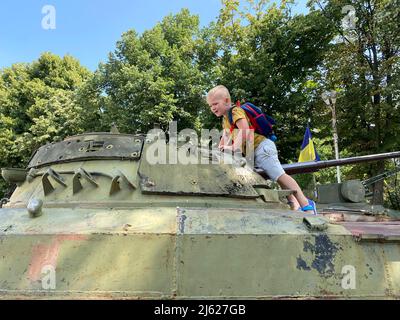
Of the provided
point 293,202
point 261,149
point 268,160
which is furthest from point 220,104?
point 293,202

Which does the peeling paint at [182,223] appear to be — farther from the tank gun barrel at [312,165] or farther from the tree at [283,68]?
the tree at [283,68]

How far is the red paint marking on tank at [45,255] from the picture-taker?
2992mm

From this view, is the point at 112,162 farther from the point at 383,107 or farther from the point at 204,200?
the point at 383,107

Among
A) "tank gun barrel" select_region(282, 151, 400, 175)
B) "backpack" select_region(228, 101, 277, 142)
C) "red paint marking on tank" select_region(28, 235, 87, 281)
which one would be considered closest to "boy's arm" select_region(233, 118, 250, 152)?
"backpack" select_region(228, 101, 277, 142)

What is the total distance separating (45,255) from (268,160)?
9.65 ft

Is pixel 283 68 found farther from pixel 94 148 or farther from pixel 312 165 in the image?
pixel 94 148

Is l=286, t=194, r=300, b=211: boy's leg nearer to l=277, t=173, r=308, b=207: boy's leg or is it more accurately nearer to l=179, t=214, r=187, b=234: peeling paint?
l=277, t=173, r=308, b=207: boy's leg

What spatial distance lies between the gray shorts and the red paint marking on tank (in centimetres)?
268

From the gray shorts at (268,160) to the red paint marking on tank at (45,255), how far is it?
2677mm

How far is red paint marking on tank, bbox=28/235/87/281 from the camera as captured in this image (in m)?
2.99

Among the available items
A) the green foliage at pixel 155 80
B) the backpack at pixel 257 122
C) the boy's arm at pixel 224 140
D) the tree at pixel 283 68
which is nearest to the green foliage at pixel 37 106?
the green foliage at pixel 155 80

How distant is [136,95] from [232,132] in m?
15.3

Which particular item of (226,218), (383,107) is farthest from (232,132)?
(383,107)

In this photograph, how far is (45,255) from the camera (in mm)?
3045
